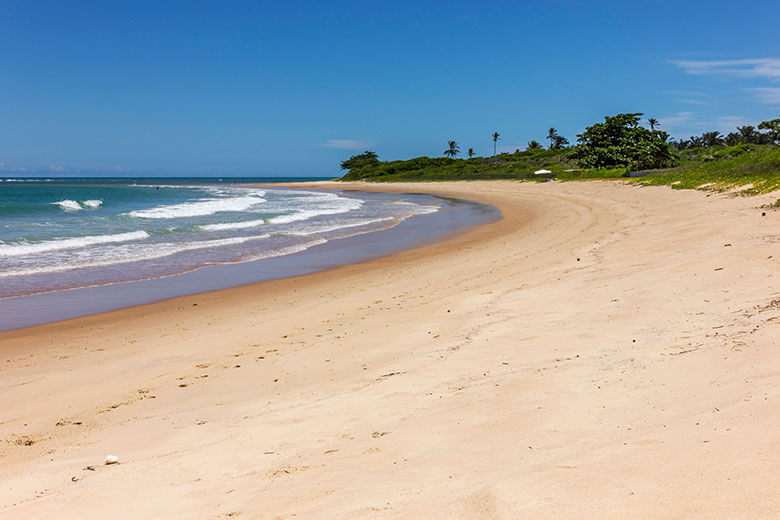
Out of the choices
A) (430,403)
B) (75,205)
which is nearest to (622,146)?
(75,205)

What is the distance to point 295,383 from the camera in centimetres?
555

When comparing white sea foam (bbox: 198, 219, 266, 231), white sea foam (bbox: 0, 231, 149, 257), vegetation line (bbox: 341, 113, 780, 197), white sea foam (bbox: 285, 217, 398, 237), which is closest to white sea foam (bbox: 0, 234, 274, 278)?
white sea foam (bbox: 0, 231, 149, 257)

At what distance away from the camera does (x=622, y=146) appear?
2308 inches

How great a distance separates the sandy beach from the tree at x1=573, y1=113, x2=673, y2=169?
167 feet

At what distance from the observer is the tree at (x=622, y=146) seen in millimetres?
55625

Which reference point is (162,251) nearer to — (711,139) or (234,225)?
(234,225)

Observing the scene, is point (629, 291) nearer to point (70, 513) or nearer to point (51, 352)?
point (70, 513)

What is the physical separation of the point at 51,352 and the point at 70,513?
5175 mm

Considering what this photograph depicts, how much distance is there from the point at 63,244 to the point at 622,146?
53621mm

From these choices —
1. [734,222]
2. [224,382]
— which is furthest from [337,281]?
[734,222]

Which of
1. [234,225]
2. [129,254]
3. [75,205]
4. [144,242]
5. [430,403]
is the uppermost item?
[75,205]

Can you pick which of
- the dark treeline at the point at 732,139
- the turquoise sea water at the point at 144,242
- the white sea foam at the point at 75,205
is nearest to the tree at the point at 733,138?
the dark treeline at the point at 732,139

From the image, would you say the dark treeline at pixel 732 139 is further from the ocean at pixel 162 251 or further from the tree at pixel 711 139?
the ocean at pixel 162 251

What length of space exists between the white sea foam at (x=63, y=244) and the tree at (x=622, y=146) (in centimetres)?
4607
